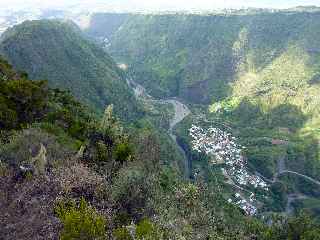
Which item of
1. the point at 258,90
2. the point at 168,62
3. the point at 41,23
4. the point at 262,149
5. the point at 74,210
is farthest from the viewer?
the point at 168,62

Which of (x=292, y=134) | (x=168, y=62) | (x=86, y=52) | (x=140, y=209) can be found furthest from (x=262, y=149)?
(x=140, y=209)

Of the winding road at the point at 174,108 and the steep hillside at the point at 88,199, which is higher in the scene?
the steep hillside at the point at 88,199

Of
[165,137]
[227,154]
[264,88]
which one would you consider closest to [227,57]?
[264,88]

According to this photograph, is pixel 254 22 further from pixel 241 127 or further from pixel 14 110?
Result: pixel 14 110

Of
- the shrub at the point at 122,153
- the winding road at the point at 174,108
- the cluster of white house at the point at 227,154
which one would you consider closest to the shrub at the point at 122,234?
the shrub at the point at 122,153

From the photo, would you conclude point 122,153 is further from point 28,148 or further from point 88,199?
point 88,199

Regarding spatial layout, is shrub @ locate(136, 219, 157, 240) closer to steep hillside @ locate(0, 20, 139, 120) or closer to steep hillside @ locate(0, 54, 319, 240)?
steep hillside @ locate(0, 54, 319, 240)

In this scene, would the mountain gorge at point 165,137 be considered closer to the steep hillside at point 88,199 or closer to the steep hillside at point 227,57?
the steep hillside at point 88,199
